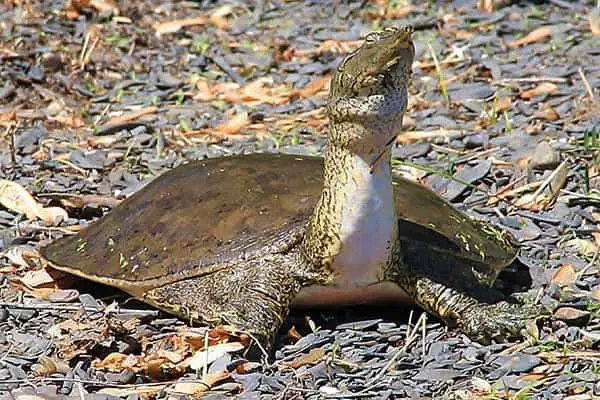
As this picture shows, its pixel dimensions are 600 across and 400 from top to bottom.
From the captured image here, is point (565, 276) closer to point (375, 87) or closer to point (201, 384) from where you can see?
point (375, 87)

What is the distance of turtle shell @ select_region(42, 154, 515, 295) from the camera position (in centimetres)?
371

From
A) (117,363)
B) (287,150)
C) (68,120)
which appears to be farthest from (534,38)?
(117,363)

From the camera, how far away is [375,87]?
132 inches

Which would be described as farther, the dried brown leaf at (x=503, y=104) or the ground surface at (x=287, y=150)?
the dried brown leaf at (x=503, y=104)

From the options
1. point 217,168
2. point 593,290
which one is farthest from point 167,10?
point 593,290

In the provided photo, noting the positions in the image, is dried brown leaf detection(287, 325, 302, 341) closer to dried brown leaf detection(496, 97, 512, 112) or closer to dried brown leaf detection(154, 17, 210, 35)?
dried brown leaf detection(496, 97, 512, 112)

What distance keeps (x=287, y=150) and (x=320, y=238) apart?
1.84 m

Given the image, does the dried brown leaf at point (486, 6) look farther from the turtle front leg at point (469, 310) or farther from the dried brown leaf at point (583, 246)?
the turtle front leg at point (469, 310)

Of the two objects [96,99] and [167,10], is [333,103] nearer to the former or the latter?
[96,99]

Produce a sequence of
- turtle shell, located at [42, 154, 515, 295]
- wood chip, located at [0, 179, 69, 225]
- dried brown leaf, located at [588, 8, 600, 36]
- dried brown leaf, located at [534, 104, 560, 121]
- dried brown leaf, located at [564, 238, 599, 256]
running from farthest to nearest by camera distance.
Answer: dried brown leaf, located at [588, 8, 600, 36]
dried brown leaf, located at [534, 104, 560, 121]
wood chip, located at [0, 179, 69, 225]
dried brown leaf, located at [564, 238, 599, 256]
turtle shell, located at [42, 154, 515, 295]

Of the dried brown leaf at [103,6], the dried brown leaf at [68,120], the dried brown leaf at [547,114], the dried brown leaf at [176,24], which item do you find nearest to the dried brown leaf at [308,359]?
the dried brown leaf at [547,114]

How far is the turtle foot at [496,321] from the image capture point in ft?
11.5

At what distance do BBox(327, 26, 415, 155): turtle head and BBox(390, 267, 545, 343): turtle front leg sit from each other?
17.5 inches

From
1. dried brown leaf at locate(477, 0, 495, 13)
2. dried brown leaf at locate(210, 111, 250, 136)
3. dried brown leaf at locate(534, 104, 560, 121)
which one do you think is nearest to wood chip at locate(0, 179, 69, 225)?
dried brown leaf at locate(210, 111, 250, 136)
